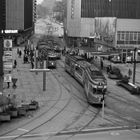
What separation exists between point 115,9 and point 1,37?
5340 cm

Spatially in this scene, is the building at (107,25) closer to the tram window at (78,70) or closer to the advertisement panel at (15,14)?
the advertisement panel at (15,14)

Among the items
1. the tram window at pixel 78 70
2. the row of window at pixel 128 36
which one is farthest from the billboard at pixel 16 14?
the tram window at pixel 78 70

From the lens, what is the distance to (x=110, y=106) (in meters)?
37.4

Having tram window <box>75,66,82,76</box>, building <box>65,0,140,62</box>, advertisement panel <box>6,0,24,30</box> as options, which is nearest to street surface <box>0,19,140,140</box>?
tram window <box>75,66,82,76</box>

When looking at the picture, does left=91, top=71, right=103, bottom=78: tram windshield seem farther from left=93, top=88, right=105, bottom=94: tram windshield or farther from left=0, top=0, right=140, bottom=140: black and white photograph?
left=93, top=88, right=105, bottom=94: tram windshield

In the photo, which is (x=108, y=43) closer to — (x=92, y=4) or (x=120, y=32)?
(x=120, y=32)

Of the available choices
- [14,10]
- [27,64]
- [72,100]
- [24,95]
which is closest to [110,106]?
[72,100]

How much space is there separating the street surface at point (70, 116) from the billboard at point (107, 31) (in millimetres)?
33287

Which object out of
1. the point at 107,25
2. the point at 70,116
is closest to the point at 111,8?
the point at 107,25

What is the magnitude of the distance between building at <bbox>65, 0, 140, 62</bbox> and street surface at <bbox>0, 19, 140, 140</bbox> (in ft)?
112

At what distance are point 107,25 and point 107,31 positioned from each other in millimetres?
1521

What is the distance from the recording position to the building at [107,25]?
82719mm

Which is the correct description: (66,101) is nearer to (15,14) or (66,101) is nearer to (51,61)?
(51,61)

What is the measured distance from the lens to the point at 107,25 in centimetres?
8425
